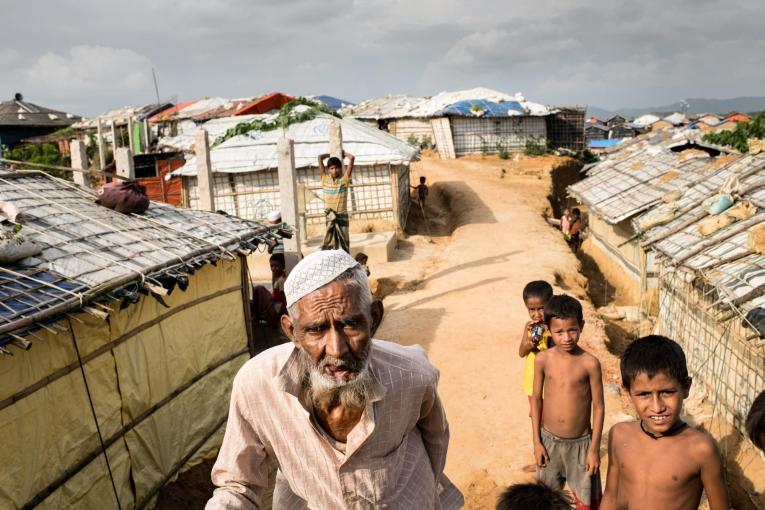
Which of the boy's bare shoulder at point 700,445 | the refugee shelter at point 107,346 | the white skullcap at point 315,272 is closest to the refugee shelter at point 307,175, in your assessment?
the refugee shelter at point 107,346

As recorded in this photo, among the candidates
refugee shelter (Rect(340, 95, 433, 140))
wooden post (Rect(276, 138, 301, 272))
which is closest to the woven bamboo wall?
wooden post (Rect(276, 138, 301, 272))

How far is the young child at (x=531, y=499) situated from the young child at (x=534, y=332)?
185cm

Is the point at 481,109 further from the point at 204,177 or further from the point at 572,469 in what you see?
the point at 572,469

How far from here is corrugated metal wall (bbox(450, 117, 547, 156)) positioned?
99.2 feet

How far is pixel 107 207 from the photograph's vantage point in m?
6.35

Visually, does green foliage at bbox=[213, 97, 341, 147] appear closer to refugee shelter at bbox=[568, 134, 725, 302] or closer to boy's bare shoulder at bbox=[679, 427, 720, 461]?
refugee shelter at bbox=[568, 134, 725, 302]

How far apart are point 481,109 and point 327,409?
28.9 m

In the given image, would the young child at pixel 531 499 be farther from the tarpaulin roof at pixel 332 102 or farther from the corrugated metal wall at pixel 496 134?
the tarpaulin roof at pixel 332 102

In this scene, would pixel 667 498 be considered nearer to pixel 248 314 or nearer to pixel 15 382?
pixel 15 382

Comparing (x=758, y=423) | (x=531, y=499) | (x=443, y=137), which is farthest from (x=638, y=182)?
(x=443, y=137)

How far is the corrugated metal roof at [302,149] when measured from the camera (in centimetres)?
1672

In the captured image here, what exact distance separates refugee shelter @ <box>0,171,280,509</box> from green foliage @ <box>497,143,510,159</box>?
23880mm

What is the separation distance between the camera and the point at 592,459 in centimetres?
Result: 378

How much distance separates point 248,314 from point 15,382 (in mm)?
3891
